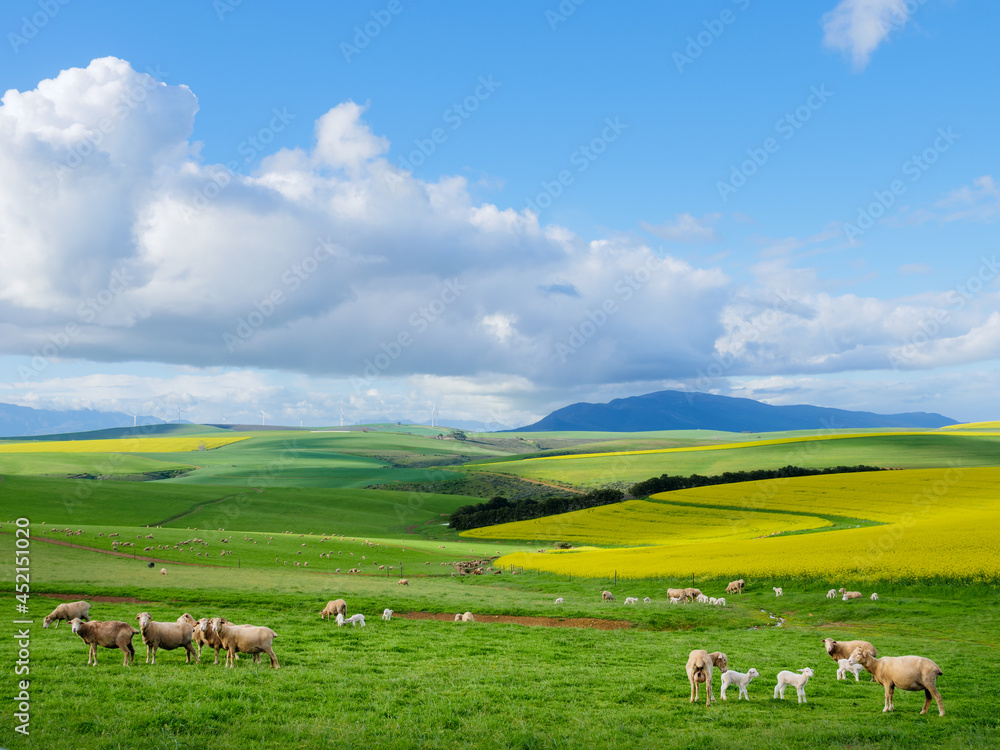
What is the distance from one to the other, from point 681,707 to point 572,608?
1783 cm

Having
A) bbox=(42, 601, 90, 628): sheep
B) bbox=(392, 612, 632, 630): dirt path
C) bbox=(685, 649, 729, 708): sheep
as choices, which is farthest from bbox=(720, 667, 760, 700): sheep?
bbox=(42, 601, 90, 628): sheep

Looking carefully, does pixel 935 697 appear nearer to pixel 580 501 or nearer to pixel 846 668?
pixel 846 668

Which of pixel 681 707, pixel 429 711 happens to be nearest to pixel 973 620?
pixel 681 707

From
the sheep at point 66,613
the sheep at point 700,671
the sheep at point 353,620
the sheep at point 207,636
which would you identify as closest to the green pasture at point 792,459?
the sheep at point 353,620

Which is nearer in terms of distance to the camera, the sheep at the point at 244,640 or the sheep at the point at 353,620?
the sheep at the point at 244,640

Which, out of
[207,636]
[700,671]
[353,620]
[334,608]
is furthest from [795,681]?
[334,608]

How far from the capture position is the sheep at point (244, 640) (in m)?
15.5

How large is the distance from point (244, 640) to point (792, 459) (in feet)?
407

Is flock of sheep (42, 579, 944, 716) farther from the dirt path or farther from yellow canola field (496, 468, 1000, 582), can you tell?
yellow canola field (496, 468, 1000, 582)

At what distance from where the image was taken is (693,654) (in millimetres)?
13648

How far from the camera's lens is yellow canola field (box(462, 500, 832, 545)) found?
64.0 m

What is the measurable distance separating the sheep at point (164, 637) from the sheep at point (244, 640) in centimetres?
79

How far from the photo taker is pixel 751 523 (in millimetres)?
66625

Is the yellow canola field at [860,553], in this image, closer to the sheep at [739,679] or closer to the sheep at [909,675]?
the sheep at [909,675]
